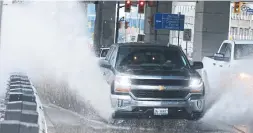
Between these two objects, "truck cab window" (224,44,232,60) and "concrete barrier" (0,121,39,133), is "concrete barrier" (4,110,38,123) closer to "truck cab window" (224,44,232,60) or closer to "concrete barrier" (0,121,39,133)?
"concrete barrier" (0,121,39,133)

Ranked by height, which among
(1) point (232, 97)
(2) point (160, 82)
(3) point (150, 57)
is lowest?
(1) point (232, 97)

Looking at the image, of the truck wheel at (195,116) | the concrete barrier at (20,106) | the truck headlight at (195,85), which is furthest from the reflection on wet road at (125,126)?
the concrete barrier at (20,106)

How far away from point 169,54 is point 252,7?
2860 cm

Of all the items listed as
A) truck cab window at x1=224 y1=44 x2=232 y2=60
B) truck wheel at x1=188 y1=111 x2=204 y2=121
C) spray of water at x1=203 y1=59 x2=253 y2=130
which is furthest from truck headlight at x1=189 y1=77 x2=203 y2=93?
truck cab window at x1=224 y1=44 x2=232 y2=60

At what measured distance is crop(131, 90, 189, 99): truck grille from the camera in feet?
35.9

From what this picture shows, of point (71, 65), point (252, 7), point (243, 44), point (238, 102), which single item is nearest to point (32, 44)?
point (71, 65)

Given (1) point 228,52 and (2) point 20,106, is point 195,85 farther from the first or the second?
(1) point 228,52

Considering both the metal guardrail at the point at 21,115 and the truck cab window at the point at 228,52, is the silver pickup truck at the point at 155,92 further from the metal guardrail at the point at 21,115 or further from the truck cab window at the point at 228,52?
the truck cab window at the point at 228,52

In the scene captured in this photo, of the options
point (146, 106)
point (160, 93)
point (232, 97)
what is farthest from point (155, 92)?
point (232, 97)

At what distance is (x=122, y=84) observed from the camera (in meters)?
11.0

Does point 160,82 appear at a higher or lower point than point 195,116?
higher

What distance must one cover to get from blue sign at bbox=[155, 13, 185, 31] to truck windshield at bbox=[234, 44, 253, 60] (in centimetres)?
1804

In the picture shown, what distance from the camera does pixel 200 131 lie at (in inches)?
428

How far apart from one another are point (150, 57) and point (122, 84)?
4.43ft
